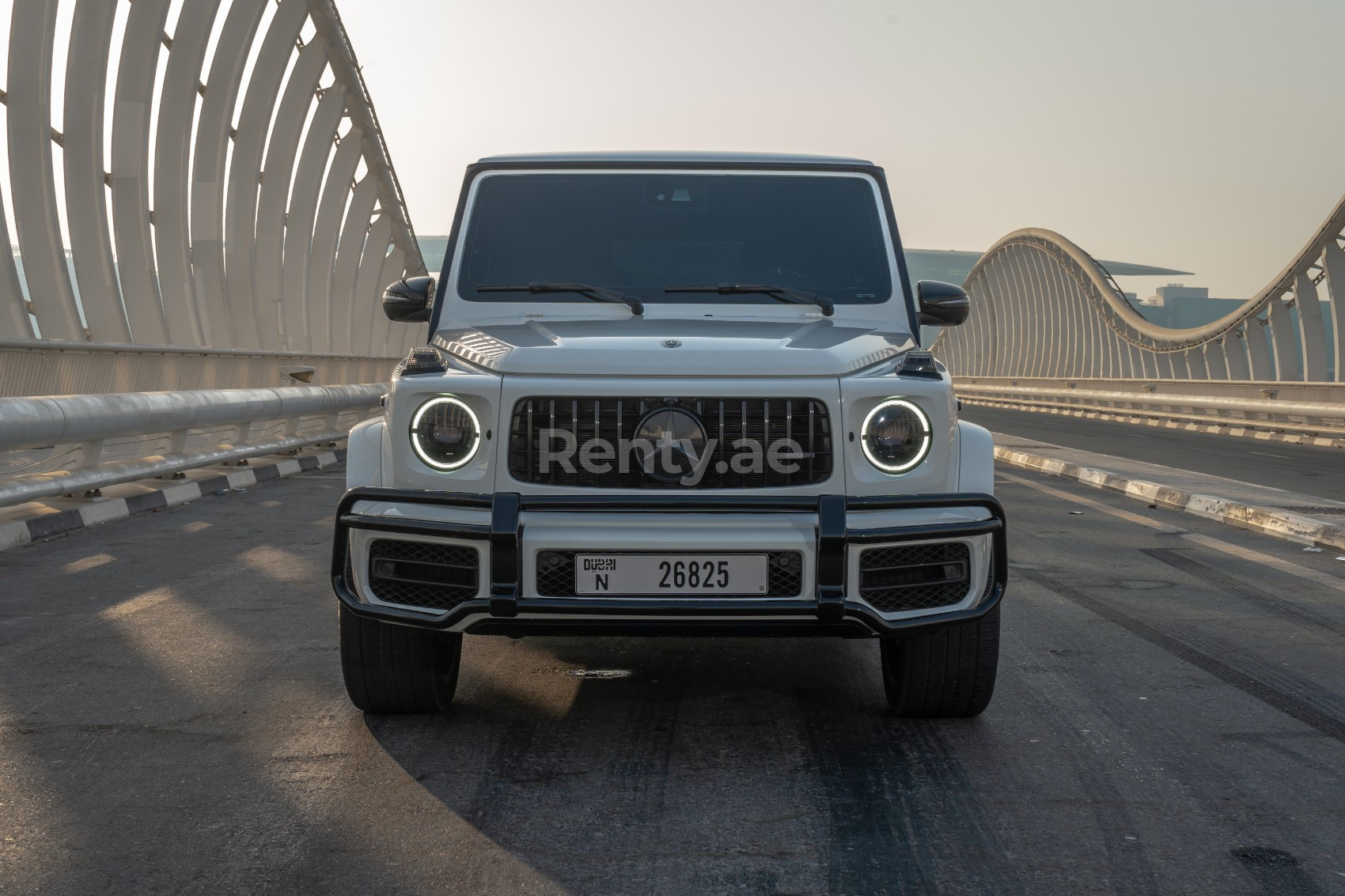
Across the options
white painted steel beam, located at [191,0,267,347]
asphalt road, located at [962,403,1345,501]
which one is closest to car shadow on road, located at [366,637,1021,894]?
asphalt road, located at [962,403,1345,501]

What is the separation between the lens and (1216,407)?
96.5ft

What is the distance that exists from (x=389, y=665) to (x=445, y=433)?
81cm

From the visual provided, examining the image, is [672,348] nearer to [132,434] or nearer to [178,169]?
[132,434]

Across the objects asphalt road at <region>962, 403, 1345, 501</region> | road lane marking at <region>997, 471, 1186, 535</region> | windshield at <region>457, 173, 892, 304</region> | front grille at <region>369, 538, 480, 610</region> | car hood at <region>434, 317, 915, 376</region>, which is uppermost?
windshield at <region>457, 173, 892, 304</region>

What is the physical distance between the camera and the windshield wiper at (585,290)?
17.4ft

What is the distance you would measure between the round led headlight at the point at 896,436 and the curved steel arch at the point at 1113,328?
25725 millimetres

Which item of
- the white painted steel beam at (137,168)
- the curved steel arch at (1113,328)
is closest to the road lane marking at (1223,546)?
the white painted steel beam at (137,168)

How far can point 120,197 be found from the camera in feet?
52.7

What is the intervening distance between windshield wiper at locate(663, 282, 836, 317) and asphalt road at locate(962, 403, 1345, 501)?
9.67m

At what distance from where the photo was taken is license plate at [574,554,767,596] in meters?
4.08

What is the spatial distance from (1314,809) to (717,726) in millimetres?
1760

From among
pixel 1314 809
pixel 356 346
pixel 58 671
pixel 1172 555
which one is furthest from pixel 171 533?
pixel 356 346

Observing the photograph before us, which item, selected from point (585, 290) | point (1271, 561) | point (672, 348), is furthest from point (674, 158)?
point (1271, 561)

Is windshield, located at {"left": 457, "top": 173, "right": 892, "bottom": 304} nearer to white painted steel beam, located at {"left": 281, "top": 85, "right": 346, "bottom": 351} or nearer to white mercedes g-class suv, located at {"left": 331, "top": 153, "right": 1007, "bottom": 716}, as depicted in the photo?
white mercedes g-class suv, located at {"left": 331, "top": 153, "right": 1007, "bottom": 716}
